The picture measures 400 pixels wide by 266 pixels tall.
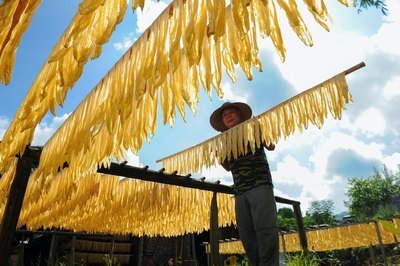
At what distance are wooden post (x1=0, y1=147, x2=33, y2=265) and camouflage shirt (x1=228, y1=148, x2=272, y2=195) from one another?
2.19m

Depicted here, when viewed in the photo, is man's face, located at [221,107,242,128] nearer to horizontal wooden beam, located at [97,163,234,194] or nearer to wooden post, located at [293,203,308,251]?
horizontal wooden beam, located at [97,163,234,194]

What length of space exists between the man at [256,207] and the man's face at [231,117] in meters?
0.58

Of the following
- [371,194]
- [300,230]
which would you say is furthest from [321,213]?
[300,230]

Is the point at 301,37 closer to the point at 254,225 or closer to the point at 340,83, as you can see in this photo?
the point at 340,83

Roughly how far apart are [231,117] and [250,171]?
954 mm

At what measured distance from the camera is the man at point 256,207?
305 centimetres

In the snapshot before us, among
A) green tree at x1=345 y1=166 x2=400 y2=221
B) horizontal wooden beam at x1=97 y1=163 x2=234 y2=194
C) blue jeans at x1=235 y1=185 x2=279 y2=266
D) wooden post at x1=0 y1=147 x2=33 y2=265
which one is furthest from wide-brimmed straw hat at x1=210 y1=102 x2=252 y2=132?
green tree at x1=345 y1=166 x2=400 y2=221

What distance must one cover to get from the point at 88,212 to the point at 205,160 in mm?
3299

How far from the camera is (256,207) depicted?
319 cm

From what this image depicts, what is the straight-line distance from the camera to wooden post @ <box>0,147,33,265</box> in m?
2.74

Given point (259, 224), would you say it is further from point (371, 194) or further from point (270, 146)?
point (371, 194)

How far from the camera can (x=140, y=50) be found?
4.72 ft

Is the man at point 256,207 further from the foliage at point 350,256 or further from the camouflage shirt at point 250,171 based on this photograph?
the foliage at point 350,256

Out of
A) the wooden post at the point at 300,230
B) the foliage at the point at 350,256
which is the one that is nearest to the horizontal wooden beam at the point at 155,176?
the wooden post at the point at 300,230
